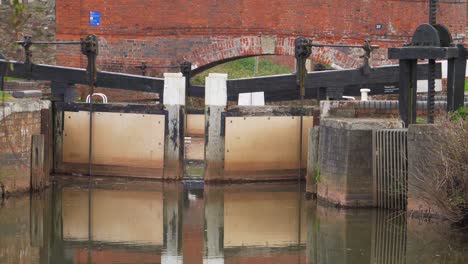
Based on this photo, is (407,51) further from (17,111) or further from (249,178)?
(17,111)

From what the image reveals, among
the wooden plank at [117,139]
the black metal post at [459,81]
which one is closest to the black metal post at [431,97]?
the black metal post at [459,81]

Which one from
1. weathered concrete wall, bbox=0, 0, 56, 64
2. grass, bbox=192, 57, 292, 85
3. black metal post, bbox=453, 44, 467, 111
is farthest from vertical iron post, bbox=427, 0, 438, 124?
grass, bbox=192, 57, 292, 85

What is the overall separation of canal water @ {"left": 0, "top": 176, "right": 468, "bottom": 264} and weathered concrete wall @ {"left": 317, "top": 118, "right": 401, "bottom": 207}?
0.82 feet

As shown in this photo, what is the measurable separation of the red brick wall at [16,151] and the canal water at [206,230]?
31cm

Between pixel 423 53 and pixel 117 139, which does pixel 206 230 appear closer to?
pixel 423 53

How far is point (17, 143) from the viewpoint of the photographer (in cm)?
1950

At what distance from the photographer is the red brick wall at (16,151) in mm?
19250

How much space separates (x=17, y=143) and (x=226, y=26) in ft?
39.2

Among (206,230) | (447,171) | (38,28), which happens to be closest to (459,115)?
(447,171)

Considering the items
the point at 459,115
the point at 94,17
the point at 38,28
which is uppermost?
the point at 94,17

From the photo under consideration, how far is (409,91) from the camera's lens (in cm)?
1875

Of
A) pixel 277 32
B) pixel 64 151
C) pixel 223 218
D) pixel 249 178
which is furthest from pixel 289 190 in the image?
pixel 277 32

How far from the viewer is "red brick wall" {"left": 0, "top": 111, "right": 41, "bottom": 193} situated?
1925 centimetres

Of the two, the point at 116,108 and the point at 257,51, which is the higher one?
the point at 257,51
